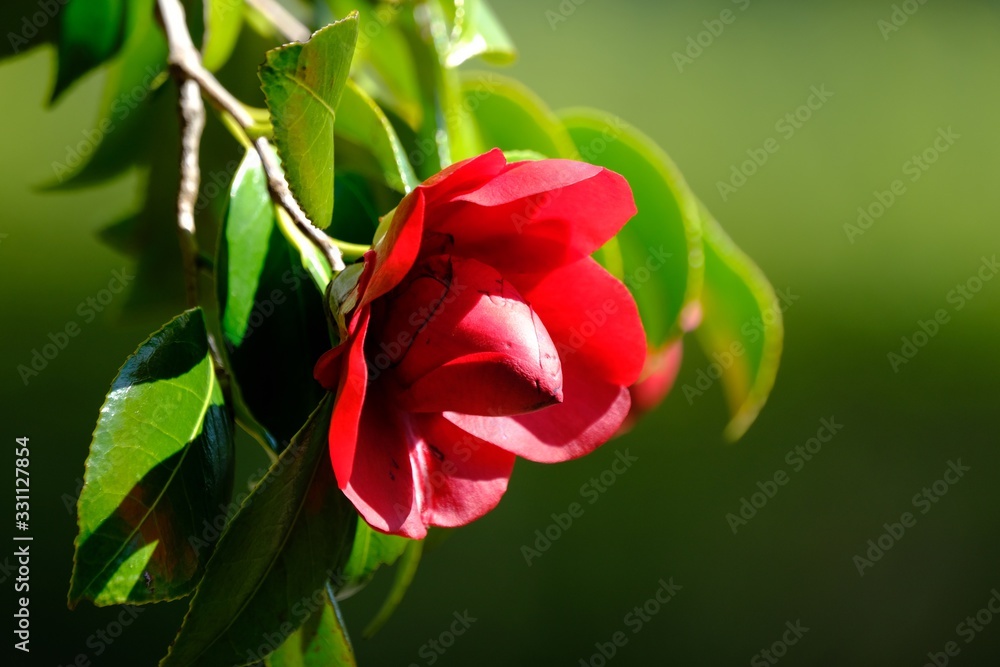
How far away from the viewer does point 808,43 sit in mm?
3273

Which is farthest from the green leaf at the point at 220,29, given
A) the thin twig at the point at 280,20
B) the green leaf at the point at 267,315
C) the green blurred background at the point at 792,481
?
the green blurred background at the point at 792,481

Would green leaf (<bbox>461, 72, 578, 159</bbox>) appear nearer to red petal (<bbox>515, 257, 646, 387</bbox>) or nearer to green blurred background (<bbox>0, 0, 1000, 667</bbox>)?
red petal (<bbox>515, 257, 646, 387</bbox>)

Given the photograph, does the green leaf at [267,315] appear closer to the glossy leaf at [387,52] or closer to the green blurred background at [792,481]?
the glossy leaf at [387,52]

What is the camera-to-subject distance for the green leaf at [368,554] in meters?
0.49

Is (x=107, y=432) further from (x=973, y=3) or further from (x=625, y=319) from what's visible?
(x=973, y=3)

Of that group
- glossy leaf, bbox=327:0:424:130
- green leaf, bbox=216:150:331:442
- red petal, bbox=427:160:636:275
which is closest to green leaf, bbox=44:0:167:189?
glossy leaf, bbox=327:0:424:130

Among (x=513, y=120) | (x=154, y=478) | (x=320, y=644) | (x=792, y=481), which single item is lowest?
(x=792, y=481)

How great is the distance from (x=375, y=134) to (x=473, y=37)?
16cm

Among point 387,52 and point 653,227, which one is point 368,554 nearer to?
point 653,227

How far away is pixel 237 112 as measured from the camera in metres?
0.52

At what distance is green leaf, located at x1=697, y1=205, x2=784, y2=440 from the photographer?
738 mm

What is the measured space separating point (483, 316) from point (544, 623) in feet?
8.27

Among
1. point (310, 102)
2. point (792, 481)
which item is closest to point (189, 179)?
point (310, 102)

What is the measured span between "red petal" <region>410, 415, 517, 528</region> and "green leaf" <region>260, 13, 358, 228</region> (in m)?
0.11
